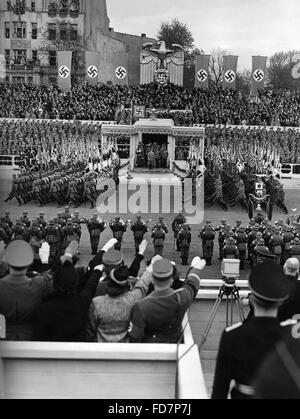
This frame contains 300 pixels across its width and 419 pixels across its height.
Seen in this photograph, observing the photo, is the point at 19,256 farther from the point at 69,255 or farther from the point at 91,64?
the point at 91,64

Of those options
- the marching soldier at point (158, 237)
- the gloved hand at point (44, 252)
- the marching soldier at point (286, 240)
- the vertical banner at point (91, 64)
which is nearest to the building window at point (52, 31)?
the vertical banner at point (91, 64)

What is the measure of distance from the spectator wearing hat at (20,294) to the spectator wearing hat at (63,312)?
110 mm

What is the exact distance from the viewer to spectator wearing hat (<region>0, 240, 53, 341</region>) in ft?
13.8

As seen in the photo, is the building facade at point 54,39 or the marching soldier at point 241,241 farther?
the building facade at point 54,39

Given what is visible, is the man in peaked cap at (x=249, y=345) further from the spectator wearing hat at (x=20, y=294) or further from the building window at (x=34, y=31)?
the building window at (x=34, y=31)

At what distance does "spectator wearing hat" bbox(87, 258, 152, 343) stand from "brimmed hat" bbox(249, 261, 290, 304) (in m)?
1.24

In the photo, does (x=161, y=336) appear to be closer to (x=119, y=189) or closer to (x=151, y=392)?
(x=151, y=392)

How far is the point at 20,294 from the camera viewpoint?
4.23 meters

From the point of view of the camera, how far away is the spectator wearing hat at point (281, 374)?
301 cm

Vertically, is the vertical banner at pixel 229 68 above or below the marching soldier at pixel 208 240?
above

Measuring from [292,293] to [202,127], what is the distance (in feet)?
86.4

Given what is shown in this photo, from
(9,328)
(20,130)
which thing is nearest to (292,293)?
(9,328)

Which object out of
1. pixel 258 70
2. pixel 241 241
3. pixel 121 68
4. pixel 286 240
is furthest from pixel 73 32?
pixel 286 240

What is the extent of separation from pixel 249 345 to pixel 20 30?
39745mm
